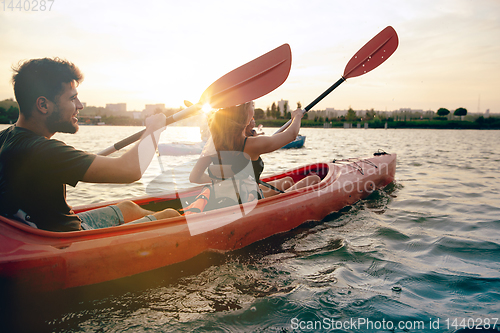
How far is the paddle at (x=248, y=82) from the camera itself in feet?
9.49

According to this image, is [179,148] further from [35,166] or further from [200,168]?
[35,166]

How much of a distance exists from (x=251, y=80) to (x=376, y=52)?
2.97 meters

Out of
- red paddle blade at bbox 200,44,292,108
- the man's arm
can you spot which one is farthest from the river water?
red paddle blade at bbox 200,44,292,108

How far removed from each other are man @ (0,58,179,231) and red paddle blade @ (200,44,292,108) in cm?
119

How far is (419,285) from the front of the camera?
258cm

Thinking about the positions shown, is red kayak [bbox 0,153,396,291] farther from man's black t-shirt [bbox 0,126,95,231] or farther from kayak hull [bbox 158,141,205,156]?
kayak hull [bbox 158,141,205,156]

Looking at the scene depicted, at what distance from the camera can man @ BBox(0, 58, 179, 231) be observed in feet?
5.35

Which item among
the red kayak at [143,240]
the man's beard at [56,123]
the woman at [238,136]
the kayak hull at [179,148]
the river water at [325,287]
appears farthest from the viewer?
the kayak hull at [179,148]

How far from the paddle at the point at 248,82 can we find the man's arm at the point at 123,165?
96cm

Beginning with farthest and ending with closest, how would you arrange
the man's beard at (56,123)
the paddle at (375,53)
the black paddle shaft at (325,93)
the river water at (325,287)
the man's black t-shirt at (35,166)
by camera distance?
1. the paddle at (375,53)
2. the black paddle shaft at (325,93)
3. the river water at (325,287)
4. the man's beard at (56,123)
5. the man's black t-shirt at (35,166)

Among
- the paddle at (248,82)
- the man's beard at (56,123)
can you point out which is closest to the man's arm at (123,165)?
the man's beard at (56,123)

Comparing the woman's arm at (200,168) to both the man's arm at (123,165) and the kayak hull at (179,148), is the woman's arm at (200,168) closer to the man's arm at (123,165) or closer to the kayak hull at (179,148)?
the man's arm at (123,165)

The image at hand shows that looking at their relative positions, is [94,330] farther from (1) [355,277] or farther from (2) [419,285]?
(2) [419,285]

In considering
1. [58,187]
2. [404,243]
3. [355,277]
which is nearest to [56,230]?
[58,187]
